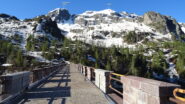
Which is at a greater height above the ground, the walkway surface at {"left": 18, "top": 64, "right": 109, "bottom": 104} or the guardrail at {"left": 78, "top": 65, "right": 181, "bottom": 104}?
the guardrail at {"left": 78, "top": 65, "right": 181, "bottom": 104}

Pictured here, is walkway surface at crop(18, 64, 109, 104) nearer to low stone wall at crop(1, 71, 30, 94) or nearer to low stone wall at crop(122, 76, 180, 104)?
low stone wall at crop(1, 71, 30, 94)

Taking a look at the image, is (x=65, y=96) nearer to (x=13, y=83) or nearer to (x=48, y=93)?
(x=48, y=93)

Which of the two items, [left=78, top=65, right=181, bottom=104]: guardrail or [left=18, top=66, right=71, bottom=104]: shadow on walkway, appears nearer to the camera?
[left=78, top=65, right=181, bottom=104]: guardrail

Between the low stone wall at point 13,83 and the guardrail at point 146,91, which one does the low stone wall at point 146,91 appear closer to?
the guardrail at point 146,91

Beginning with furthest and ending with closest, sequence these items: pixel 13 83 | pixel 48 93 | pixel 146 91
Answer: pixel 48 93, pixel 13 83, pixel 146 91

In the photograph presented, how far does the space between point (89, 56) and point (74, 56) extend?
1283 centimetres

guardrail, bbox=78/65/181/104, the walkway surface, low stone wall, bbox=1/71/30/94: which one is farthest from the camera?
low stone wall, bbox=1/71/30/94

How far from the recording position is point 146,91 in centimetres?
471

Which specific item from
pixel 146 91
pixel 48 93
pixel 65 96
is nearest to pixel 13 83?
pixel 48 93

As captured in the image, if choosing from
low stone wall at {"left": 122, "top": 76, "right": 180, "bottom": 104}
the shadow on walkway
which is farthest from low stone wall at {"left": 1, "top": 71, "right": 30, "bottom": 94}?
low stone wall at {"left": 122, "top": 76, "right": 180, "bottom": 104}

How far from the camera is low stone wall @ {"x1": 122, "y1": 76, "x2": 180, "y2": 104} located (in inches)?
157

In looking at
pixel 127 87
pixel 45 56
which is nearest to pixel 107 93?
pixel 127 87

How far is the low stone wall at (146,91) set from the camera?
13.1ft

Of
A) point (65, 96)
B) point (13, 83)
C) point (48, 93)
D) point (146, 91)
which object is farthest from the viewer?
point (48, 93)
